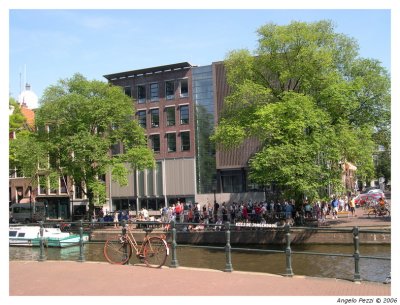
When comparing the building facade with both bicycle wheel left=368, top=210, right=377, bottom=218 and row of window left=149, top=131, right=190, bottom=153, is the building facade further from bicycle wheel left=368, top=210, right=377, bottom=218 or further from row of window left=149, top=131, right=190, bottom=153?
bicycle wheel left=368, top=210, right=377, bottom=218

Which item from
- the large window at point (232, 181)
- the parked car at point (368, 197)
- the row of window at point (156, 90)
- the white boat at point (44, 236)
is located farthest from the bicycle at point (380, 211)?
the row of window at point (156, 90)

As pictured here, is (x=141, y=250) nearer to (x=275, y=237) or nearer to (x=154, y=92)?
(x=275, y=237)

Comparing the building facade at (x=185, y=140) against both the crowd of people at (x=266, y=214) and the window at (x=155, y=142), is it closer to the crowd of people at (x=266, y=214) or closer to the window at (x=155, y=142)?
the window at (x=155, y=142)

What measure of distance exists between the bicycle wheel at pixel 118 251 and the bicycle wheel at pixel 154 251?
0.58m

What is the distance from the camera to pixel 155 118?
46.8m

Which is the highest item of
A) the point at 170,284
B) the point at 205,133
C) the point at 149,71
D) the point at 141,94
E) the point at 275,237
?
the point at 149,71

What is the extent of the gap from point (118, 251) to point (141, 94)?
36374mm

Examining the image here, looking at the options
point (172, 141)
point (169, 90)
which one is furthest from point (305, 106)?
point (169, 90)

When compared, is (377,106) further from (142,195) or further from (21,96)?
(21,96)

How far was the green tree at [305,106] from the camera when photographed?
23.9m

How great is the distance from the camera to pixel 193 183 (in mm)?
45281

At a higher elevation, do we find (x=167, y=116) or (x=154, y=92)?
(x=154, y=92)
